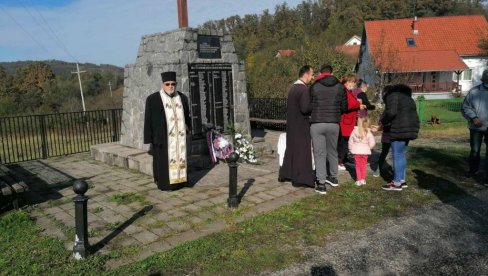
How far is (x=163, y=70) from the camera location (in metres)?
7.46

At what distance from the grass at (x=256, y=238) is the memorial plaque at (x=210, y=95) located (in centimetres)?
259

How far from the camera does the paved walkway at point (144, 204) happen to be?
13.7 ft

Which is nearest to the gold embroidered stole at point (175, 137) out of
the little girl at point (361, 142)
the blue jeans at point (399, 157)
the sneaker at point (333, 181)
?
the sneaker at point (333, 181)

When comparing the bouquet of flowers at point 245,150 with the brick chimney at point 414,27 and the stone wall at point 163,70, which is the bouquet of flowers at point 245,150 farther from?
the brick chimney at point 414,27

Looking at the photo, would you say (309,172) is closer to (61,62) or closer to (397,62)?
(397,62)

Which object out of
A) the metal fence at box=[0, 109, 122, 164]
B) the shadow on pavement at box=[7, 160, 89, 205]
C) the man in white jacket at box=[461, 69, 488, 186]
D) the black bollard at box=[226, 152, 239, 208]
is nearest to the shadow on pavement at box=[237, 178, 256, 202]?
the black bollard at box=[226, 152, 239, 208]

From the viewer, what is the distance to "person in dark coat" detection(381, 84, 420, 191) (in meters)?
5.38

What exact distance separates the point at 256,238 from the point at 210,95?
4.33 m

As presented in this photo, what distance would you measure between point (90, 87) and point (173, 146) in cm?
5441

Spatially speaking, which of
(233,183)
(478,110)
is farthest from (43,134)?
(478,110)

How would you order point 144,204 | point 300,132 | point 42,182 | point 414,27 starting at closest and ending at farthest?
point 144,204
point 300,132
point 42,182
point 414,27

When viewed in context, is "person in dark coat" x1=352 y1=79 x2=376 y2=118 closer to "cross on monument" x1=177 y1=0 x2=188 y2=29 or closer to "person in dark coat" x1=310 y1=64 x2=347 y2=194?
"person in dark coat" x1=310 y1=64 x2=347 y2=194

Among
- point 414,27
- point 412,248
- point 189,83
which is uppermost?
point 414,27

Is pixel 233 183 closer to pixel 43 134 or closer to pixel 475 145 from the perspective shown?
pixel 475 145
